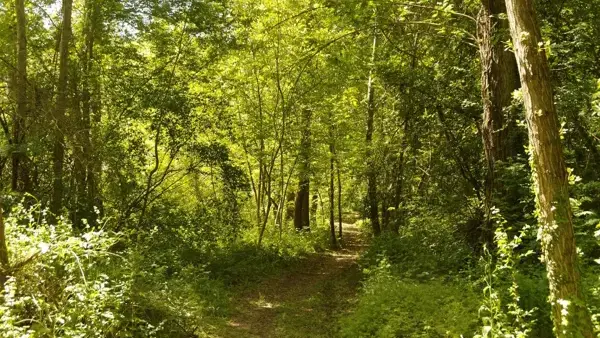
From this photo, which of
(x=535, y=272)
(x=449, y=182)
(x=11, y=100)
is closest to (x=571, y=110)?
(x=535, y=272)

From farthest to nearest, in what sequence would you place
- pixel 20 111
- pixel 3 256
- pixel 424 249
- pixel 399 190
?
pixel 399 190 < pixel 424 249 < pixel 20 111 < pixel 3 256

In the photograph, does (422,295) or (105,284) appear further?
(422,295)

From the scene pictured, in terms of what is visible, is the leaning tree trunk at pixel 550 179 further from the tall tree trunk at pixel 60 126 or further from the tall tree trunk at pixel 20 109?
the tall tree trunk at pixel 20 109

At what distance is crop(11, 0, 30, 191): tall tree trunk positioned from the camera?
8.94 metres

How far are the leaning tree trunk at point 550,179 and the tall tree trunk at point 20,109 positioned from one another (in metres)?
8.44

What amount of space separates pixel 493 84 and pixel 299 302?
5949 mm

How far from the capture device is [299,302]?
9.91 meters

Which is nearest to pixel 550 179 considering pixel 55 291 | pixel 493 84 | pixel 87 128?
pixel 493 84

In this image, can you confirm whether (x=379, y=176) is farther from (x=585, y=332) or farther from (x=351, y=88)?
(x=585, y=332)

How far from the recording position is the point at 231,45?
12.3 metres

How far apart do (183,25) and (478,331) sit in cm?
977

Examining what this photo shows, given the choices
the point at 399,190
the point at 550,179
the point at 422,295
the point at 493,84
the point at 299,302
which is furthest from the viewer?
the point at 399,190

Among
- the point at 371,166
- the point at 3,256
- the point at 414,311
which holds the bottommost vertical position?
the point at 414,311

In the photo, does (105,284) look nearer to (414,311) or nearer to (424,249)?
(414,311)
